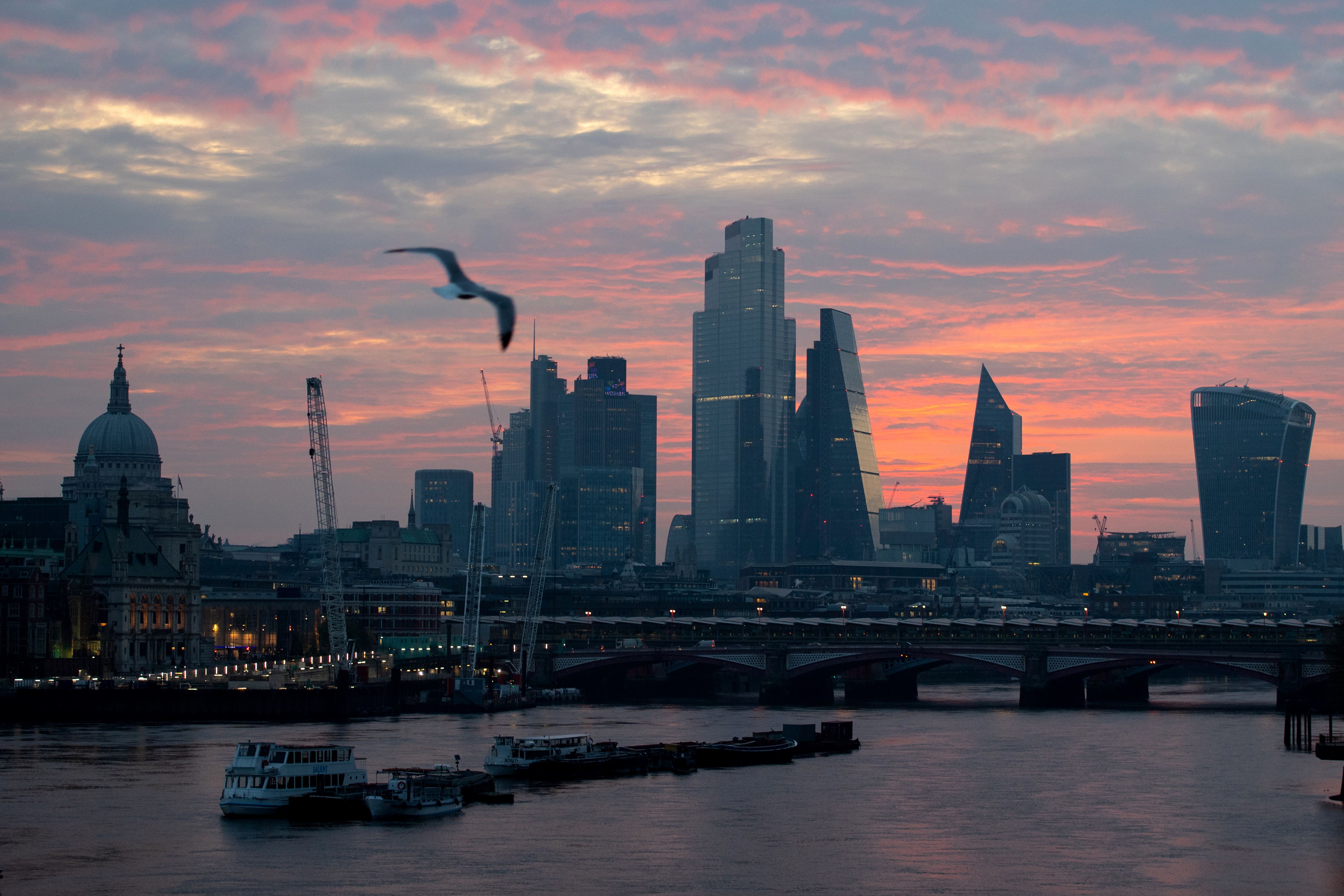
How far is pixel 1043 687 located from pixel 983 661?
6.89 metres

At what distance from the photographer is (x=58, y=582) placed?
586ft

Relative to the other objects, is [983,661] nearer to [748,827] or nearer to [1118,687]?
[1118,687]

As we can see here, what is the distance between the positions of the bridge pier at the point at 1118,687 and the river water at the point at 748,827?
45.3 metres

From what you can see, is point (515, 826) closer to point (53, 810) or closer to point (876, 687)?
point (53, 810)

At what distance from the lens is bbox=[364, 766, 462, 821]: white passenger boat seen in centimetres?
8431

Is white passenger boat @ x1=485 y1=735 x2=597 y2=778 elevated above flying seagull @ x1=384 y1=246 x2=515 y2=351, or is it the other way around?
flying seagull @ x1=384 y1=246 x2=515 y2=351

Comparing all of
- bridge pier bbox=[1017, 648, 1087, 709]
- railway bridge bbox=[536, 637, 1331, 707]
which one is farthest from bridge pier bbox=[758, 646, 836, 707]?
bridge pier bbox=[1017, 648, 1087, 709]

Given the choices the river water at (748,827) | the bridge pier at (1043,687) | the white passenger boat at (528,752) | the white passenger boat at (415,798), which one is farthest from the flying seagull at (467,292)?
the bridge pier at (1043,687)

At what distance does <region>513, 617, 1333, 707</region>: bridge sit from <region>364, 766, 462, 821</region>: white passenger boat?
3071 inches

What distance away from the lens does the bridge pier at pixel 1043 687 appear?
160375mm

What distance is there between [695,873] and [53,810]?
108 ft

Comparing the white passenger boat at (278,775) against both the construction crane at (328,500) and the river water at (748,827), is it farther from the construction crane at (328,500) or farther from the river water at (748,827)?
the construction crane at (328,500)

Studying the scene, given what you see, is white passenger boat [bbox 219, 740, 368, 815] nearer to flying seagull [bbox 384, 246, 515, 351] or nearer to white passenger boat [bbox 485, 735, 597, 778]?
white passenger boat [bbox 485, 735, 597, 778]

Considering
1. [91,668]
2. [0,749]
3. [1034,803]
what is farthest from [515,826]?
[91,668]
